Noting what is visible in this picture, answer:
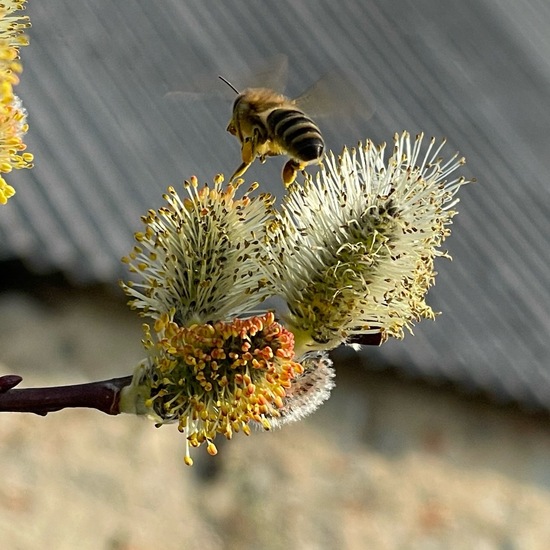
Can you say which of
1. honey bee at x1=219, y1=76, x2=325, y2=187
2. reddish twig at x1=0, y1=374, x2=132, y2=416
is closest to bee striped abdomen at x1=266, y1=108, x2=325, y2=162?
honey bee at x1=219, y1=76, x2=325, y2=187

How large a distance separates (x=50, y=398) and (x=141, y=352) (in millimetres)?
2318

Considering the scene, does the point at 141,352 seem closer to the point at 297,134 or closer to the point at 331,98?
the point at 331,98

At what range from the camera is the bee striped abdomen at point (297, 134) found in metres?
1.26

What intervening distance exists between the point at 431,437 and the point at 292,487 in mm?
598

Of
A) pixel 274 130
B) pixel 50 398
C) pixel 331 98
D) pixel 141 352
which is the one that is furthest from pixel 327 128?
pixel 50 398

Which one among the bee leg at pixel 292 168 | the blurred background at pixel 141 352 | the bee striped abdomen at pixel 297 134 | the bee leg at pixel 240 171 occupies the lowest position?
the blurred background at pixel 141 352

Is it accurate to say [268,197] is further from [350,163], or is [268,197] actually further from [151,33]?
[151,33]

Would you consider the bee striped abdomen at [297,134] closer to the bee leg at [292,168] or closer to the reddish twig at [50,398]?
the bee leg at [292,168]

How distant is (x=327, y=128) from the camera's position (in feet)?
13.0

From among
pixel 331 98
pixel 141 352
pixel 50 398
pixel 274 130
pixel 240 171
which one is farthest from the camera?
pixel 141 352

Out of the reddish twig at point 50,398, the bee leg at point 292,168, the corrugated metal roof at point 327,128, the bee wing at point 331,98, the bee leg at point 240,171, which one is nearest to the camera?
the reddish twig at point 50,398

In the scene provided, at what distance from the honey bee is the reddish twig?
0.32 metres

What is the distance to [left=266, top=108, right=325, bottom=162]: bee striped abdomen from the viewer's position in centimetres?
126

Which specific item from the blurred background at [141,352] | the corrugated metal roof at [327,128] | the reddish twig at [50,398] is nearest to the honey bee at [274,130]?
the reddish twig at [50,398]
